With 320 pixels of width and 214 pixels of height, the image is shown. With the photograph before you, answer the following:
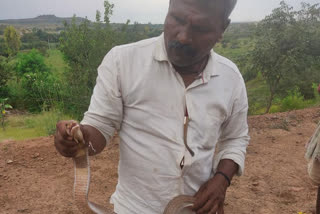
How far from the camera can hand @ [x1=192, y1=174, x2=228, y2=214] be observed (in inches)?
68.5

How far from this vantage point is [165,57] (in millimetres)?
1636

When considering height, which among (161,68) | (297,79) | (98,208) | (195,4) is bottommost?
(297,79)

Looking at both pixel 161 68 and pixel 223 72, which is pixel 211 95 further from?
pixel 161 68

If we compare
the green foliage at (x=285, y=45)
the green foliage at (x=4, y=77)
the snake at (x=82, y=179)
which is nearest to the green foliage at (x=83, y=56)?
the green foliage at (x=285, y=45)

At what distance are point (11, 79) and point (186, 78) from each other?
21.5 m

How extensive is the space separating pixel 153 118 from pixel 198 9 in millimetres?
548

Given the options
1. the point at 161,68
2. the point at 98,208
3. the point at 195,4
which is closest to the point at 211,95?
the point at 161,68

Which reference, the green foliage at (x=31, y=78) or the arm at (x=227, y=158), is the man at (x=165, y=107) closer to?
the arm at (x=227, y=158)

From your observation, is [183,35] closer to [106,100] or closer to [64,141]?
[106,100]

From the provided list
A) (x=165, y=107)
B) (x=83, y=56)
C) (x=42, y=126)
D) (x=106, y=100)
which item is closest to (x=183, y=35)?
(x=165, y=107)

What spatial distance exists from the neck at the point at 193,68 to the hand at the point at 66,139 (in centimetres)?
60

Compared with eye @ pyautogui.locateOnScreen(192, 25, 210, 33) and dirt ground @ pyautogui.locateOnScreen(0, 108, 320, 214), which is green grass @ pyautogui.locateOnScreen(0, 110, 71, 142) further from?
eye @ pyautogui.locateOnScreen(192, 25, 210, 33)

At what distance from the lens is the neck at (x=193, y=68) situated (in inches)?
67.5

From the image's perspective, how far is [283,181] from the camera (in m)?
5.28
